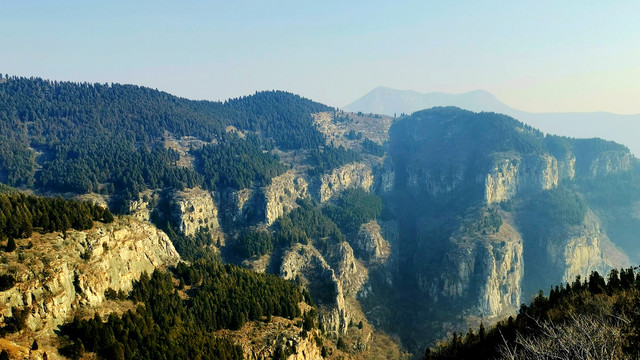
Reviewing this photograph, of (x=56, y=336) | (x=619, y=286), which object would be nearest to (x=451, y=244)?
(x=619, y=286)

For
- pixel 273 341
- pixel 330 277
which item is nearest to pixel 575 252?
pixel 330 277

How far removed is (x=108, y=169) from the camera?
568 feet

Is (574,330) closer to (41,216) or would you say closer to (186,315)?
(186,315)

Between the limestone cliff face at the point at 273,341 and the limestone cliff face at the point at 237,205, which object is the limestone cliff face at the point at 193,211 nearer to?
the limestone cliff face at the point at 237,205

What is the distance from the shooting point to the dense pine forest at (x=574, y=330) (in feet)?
120

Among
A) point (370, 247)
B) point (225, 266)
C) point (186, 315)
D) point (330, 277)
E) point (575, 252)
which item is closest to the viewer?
point (186, 315)

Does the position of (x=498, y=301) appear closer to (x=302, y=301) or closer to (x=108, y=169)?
(x=302, y=301)

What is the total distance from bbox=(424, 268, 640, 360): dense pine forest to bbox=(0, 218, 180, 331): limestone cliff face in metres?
68.5

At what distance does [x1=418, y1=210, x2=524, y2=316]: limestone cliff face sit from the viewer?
16588 cm

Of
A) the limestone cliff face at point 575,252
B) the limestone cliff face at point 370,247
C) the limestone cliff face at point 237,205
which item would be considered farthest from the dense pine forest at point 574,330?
the limestone cliff face at point 575,252

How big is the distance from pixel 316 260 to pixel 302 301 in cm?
3719

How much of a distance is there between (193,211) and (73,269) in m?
89.6

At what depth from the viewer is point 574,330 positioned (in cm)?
4438

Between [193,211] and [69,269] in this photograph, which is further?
[193,211]
